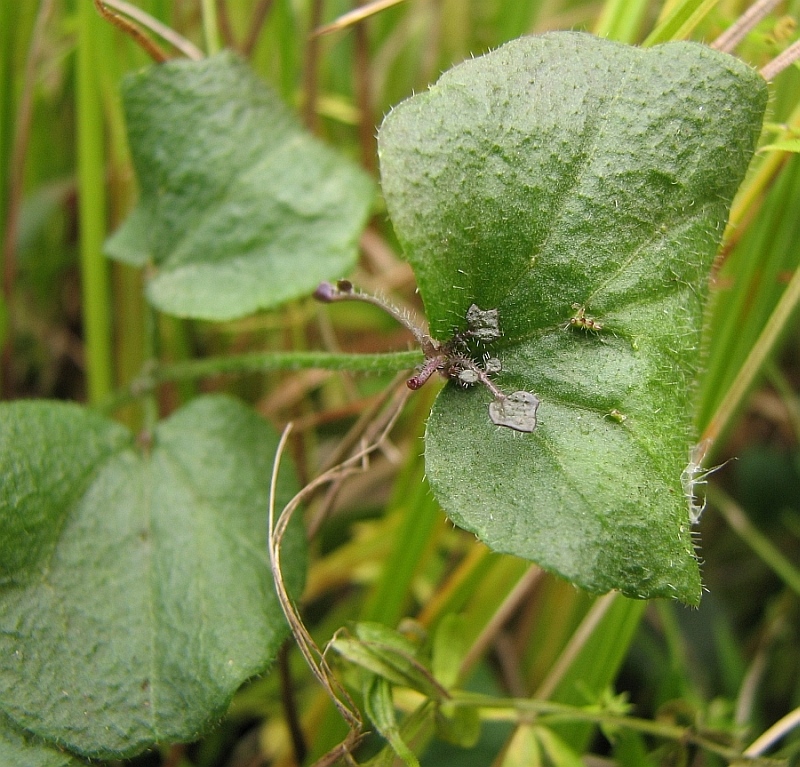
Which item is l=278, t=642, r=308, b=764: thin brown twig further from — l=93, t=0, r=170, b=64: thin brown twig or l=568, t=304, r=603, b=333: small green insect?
l=93, t=0, r=170, b=64: thin brown twig

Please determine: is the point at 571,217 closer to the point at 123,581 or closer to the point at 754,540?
the point at 123,581

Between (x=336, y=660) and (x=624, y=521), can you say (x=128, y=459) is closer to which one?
(x=336, y=660)

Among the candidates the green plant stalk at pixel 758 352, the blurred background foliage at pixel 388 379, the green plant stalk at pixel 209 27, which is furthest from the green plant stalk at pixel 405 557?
the green plant stalk at pixel 209 27

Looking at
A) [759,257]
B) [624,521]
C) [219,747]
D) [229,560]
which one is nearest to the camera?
[624,521]

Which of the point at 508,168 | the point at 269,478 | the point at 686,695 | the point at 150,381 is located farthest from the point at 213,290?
the point at 686,695

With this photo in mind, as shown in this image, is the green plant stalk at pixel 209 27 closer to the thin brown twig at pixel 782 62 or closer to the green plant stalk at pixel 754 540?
the thin brown twig at pixel 782 62

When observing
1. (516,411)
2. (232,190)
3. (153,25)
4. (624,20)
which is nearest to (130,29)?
(153,25)

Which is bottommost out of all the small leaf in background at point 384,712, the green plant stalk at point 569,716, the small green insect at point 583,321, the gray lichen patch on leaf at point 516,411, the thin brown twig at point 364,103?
the green plant stalk at point 569,716
